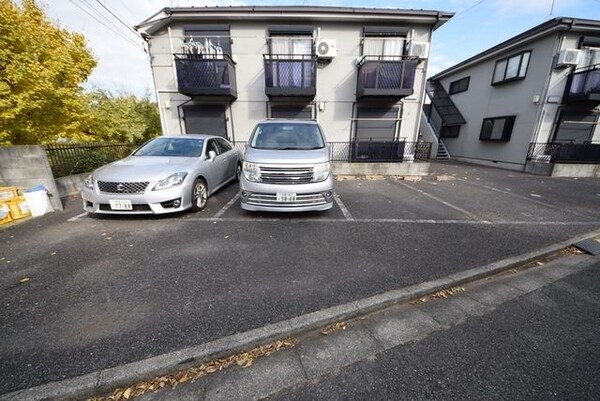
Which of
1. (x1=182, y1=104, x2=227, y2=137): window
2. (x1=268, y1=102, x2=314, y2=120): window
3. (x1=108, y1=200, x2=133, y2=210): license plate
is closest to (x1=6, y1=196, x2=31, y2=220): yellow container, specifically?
(x1=108, y1=200, x2=133, y2=210): license plate

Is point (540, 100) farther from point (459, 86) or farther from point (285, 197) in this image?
point (285, 197)

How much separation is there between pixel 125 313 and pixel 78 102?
7.85 meters

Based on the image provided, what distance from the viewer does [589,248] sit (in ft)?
11.8

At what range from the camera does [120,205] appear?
13.3ft

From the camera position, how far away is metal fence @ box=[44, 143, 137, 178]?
5.73m

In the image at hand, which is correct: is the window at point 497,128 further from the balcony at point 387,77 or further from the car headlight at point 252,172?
the car headlight at point 252,172

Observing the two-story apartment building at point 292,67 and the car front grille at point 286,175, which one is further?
the two-story apartment building at point 292,67

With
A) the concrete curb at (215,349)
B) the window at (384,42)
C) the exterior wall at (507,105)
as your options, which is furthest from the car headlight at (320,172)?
the exterior wall at (507,105)

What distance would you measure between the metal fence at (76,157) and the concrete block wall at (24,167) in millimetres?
1000

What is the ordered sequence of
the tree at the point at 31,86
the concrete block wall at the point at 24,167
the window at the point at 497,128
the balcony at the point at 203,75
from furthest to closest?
the window at the point at 497,128 < the balcony at the point at 203,75 < the tree at the point at 31,86 < the concrete block wall at the point at 24,167

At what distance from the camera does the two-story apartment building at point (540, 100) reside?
32.0 feet

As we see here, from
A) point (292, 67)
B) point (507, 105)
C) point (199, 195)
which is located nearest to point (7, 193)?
point (199, 195)

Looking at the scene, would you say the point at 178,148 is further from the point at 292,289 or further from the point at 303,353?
the point at 303,353

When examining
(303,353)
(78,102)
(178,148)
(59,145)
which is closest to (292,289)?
(303,353)
